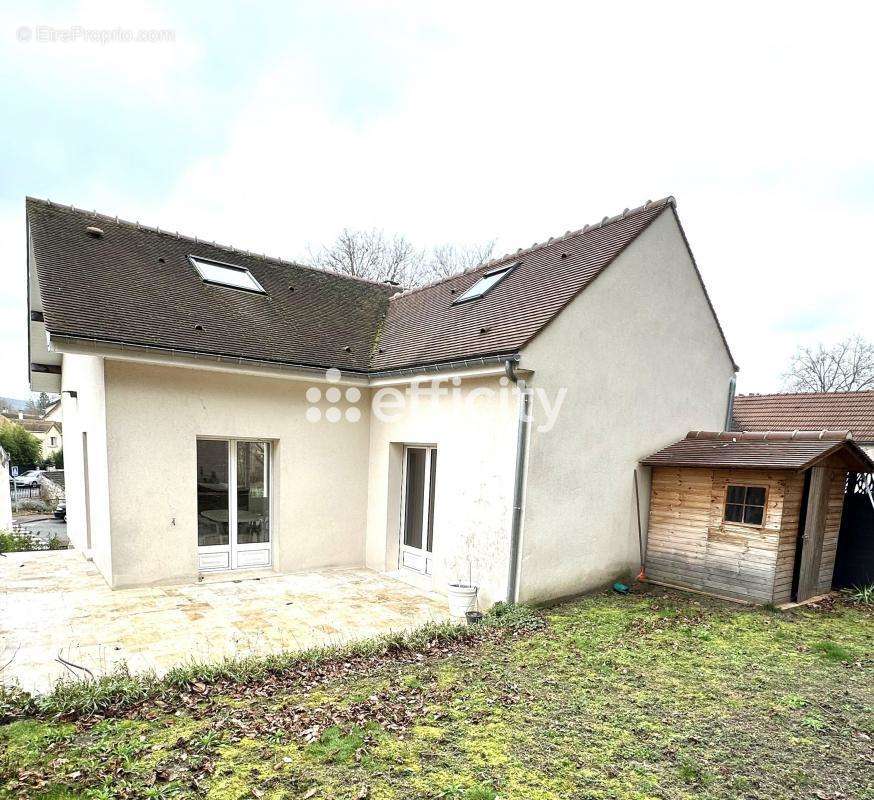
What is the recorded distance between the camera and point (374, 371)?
9.32 m

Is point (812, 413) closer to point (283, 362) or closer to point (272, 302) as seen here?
point (283, 362)

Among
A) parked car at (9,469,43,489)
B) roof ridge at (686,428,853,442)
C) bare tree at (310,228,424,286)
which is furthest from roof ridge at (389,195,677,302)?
parked car at (9,469,43,489)

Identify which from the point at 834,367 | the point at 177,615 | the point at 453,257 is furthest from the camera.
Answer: the point at 834,367

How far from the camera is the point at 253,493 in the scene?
8.98 meters

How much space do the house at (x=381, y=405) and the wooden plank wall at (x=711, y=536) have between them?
54cm

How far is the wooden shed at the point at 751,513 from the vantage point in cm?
749

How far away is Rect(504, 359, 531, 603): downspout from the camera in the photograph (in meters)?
6.95

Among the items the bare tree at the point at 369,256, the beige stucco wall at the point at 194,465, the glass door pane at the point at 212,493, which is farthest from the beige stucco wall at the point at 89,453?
the bare tree at the point at 369,256

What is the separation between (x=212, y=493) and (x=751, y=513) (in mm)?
9392

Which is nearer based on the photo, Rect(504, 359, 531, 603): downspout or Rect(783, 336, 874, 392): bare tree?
Rect(504, 359, 531, 603): downspout

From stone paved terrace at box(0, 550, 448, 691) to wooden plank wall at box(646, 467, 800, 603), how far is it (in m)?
4.37

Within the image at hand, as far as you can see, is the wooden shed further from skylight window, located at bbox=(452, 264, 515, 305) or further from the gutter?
skylight window, located at bbox=(452, 264, 515, 305)

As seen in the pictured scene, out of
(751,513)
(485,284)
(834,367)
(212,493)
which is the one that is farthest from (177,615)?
(834,367)

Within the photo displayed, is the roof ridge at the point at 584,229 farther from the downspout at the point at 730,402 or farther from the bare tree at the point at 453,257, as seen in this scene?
the bare tree at the point at 453,257
